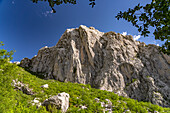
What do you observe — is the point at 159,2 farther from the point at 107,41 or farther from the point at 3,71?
the point at 107,41

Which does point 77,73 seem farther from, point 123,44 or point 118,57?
point 123,44

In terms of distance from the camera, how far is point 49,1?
2.48m

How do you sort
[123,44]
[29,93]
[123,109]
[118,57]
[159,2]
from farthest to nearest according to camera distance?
[123,44], [118,57], [29,93], [123,109], [159,2]

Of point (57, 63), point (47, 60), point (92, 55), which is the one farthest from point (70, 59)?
point (47, 60)

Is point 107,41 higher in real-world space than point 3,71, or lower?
higher

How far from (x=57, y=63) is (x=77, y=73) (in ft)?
25.0

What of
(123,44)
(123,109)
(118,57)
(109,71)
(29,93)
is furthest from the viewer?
(123,44)

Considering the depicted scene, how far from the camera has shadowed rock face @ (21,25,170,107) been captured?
61.7 ft

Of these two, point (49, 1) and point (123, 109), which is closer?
point (49, 1)

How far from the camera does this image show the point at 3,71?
7.16 m

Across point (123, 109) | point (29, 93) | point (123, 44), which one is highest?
point (123, 44)

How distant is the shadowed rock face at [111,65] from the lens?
61.7 feet

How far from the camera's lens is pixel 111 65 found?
22750 millimetres

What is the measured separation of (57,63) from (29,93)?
15461 mm
